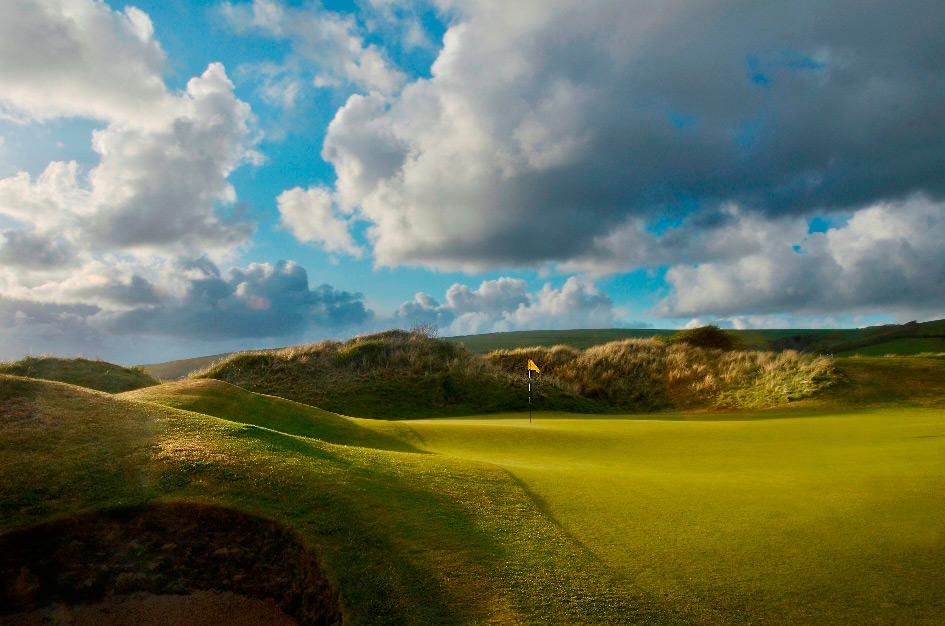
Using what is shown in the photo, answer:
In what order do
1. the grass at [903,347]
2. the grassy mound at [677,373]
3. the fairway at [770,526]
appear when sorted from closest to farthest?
the fairway at [770,526]
the grassy mound at [677,373]
the grass at [903,347]

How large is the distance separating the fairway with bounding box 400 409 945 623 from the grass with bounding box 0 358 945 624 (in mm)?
20

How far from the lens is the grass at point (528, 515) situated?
4281mm

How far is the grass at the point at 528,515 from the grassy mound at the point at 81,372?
18.5 metres

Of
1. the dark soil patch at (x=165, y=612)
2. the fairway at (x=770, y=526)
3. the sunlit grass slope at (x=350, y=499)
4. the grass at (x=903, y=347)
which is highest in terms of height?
the grass at (x=903, y=347)

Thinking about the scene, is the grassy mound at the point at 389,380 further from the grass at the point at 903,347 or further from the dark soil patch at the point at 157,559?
the grass at the point at 903,347

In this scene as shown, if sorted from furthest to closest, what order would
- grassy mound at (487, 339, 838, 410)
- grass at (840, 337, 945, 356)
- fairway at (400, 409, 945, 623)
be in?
1. grass at (840, 337, 945, 356)
2. grassy mound at (487, 339, 838, 410)
3. fairway at (400, 409, 945, 623)

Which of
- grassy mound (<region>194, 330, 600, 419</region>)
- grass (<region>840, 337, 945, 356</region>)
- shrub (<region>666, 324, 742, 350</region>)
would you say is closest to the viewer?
grassy mound (<region>194, 330, 600, 419</region>)

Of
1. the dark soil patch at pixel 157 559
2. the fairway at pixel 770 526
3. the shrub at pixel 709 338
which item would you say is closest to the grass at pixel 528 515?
the fairway at pixel 770 526

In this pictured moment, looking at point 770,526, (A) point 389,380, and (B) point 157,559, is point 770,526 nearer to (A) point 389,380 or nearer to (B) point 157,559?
(B) point 157,559

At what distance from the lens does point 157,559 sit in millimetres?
5258

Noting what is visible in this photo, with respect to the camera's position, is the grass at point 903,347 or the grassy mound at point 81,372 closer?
the grassy mound at point 81,372

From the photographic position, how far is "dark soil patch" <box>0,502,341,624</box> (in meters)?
5.00

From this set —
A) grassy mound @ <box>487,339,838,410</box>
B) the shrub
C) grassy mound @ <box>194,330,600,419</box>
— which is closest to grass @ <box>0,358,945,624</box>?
grassy mound @ <box>487,339,838,410</box>

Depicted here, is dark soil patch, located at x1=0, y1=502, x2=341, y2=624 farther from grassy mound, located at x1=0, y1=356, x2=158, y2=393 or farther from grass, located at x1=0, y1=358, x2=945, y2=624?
grassy mound, located at x1=0, y1=356, x2=158, y2=393
